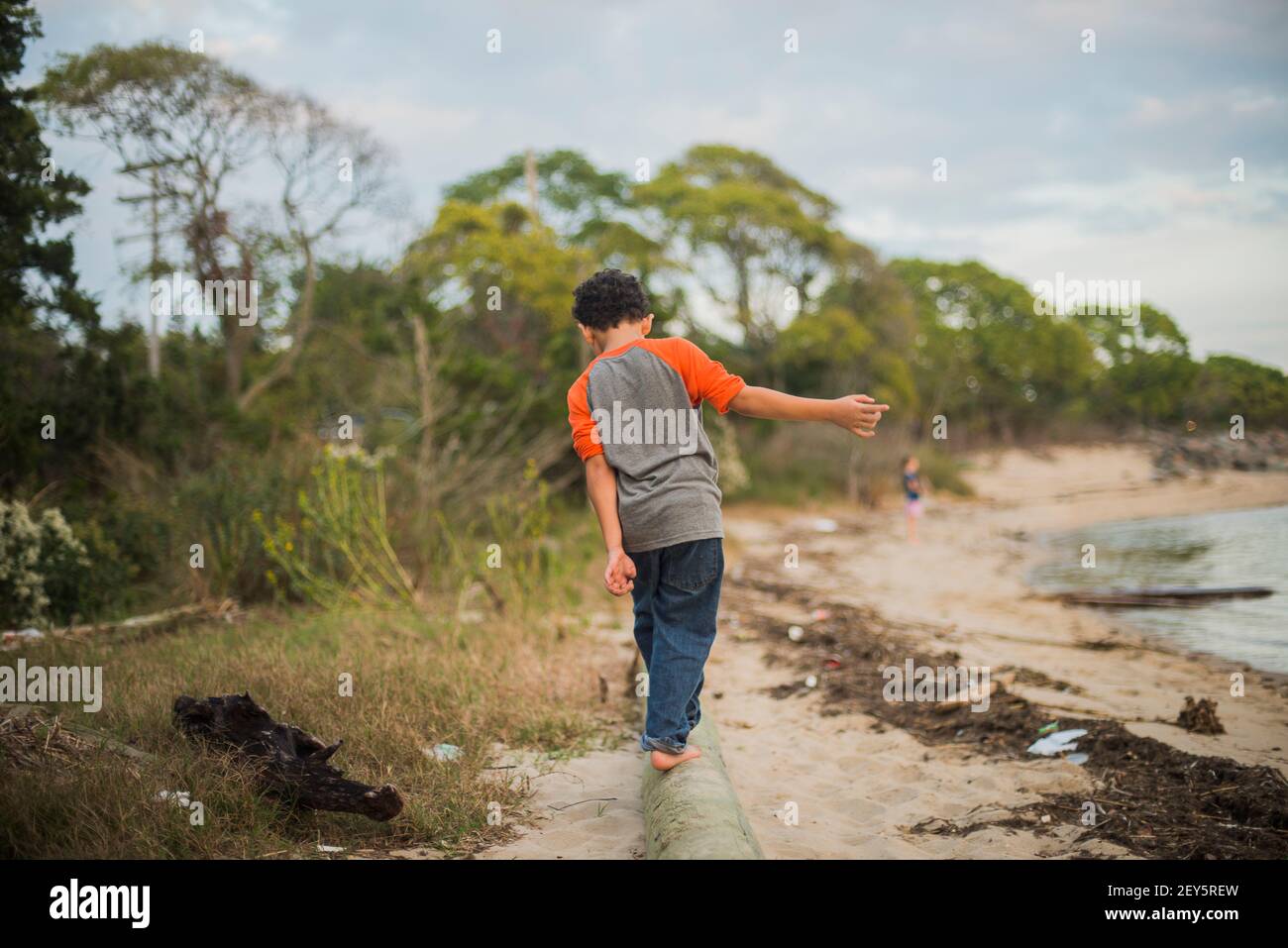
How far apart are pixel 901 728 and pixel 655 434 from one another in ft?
7.73

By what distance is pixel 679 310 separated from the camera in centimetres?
2291

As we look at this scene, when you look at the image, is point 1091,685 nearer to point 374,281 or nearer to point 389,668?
point 389,668

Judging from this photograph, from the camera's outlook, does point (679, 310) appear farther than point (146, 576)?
Yes

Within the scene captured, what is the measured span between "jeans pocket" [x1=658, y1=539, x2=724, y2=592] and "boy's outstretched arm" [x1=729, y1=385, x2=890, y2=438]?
1.76ft

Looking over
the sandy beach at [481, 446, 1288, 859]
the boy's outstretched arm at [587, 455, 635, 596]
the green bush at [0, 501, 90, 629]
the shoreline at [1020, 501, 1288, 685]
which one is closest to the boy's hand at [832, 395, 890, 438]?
the boy's outstretched arm at [587, 455, 635, 596]

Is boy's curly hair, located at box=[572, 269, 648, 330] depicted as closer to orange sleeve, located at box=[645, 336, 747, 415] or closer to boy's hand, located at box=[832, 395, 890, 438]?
orange sleeve, located at box=[645, 336, 747, 415]

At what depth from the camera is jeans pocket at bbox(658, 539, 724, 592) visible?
347 centimetres

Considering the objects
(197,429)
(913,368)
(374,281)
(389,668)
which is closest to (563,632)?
(389,668)

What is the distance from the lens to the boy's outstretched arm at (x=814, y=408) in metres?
3.31

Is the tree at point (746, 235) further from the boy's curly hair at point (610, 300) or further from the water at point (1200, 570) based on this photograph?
the boy's curly hair at point (610, 300)

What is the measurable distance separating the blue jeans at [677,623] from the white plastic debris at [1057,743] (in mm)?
1774
